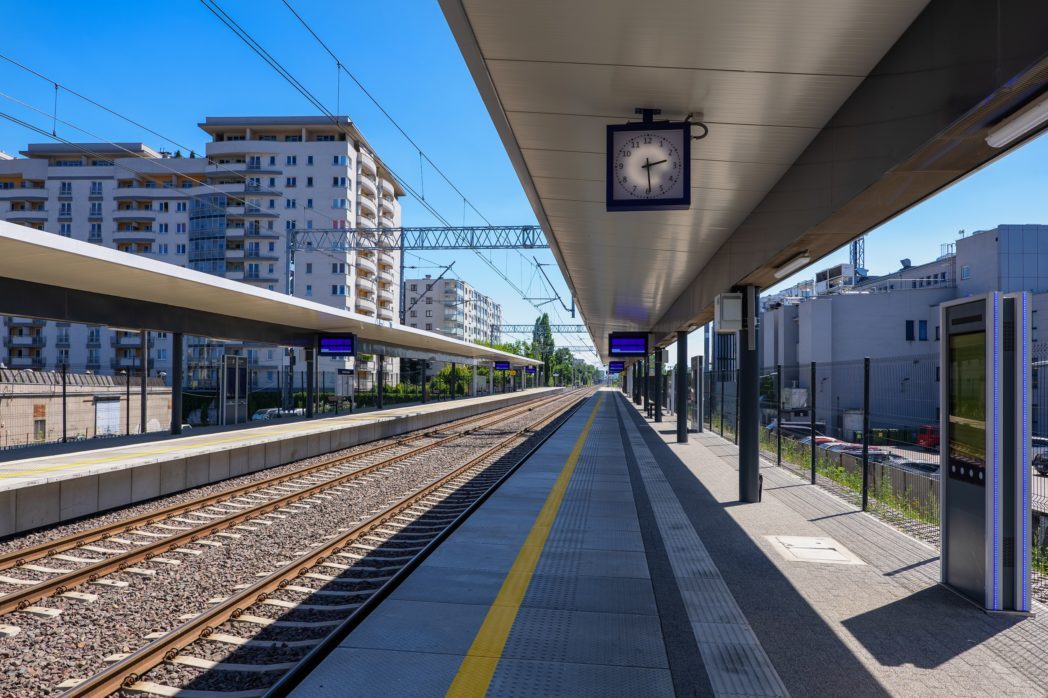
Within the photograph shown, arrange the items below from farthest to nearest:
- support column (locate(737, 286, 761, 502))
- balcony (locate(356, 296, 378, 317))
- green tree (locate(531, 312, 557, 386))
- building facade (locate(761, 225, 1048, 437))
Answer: green tree (locate(531, 312, 557, 386)) < balcony (locate(356, 296, 378, 317)) < building facade (locate(761, 225, 1048, 437)) < support column (locate(737, 286, 761, 502))

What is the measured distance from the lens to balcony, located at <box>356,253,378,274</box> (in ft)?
248

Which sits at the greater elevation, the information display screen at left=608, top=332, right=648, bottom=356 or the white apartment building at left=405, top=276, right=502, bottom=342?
the white apartment building at left=405, top=276, right=502, bottom=342

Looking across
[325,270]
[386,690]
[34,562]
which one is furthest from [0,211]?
[386,690]

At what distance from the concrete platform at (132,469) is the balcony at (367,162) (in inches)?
2374

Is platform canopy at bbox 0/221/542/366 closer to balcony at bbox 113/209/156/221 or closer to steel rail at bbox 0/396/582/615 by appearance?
steel rail at bbox 0/396/582/615

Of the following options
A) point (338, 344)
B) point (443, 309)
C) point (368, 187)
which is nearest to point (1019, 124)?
point (338, 344)

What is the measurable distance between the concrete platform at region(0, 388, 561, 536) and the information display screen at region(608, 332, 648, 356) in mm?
10057

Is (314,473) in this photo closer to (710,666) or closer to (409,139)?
(409,139)

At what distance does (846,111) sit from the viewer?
5738mm

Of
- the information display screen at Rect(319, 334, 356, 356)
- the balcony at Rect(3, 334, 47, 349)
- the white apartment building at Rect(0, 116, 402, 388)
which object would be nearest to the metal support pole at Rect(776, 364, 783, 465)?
the information display screen at Rect(319, 334, 356, 356)

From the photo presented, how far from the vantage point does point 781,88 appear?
554 centimetres

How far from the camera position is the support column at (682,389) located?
21.3m

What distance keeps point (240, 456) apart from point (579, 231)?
352 inches

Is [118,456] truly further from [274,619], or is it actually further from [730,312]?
[730,312]
